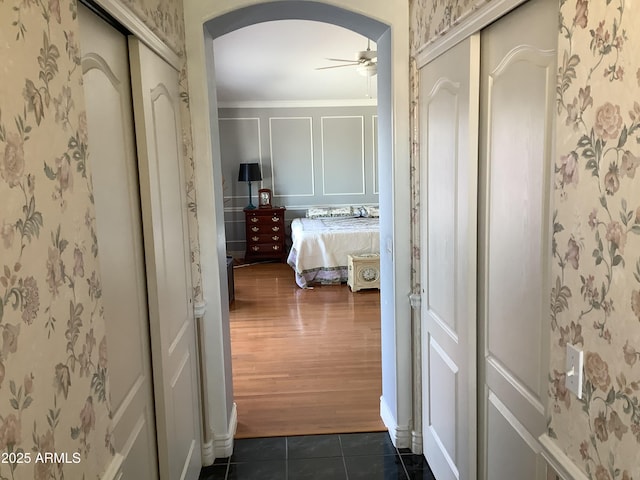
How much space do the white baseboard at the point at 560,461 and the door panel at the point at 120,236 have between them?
3.88 ft

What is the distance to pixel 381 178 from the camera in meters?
2.89

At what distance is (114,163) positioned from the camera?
163 centimetres

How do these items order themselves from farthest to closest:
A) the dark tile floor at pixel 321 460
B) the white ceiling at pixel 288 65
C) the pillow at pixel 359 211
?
the pillow at pixel 359 211, the white ceiling at pixel 288 65, the dark tile floor at pixel 321 460

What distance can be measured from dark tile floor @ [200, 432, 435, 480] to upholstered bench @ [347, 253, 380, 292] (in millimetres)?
2987

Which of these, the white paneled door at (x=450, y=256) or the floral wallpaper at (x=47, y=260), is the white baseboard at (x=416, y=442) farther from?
the floral wallpaper at (x=47, y=260)

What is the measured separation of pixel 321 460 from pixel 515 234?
1677 mm

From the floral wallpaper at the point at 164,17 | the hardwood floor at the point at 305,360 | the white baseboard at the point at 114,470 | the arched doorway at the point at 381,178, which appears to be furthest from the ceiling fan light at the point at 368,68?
the white baseboard at the point at 114,470

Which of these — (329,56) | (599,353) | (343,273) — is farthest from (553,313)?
(343,273)

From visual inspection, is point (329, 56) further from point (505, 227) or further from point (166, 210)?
point (505, 227)

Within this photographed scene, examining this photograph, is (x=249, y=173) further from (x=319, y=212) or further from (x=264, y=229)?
(x=319, y=212)

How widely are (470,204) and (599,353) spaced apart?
2.96 ft

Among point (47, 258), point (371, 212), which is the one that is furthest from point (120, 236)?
point (371, 212)

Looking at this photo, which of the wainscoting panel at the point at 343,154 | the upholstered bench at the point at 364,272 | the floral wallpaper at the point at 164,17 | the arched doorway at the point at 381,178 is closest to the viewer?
the floral wallpaper at the point at 164,17

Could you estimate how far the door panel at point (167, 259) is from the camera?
6.11ft
